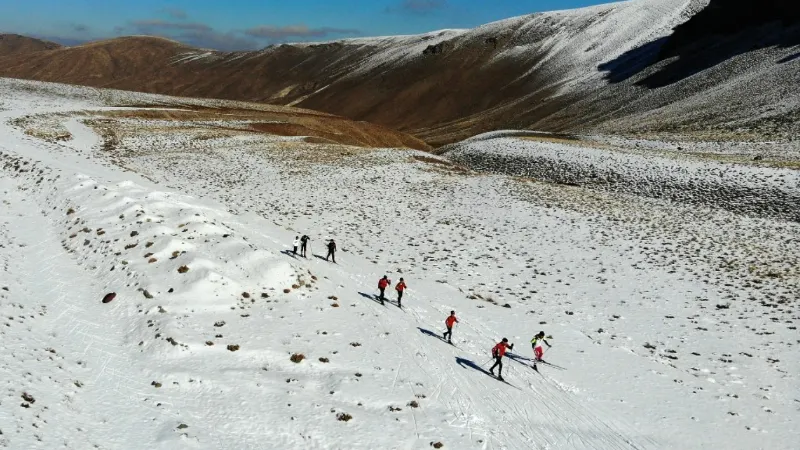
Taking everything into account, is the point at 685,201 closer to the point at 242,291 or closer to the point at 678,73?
the point at 242,291

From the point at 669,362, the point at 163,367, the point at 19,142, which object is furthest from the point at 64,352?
the point at 19,142

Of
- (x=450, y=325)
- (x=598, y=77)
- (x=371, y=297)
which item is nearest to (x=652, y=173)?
(x=371, y=297)

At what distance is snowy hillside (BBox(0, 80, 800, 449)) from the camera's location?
40.5 ft

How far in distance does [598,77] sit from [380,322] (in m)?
122

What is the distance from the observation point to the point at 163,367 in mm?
13805

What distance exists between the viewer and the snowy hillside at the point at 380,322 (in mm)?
12344

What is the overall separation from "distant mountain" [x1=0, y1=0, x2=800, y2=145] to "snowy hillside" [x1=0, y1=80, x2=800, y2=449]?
127 feet

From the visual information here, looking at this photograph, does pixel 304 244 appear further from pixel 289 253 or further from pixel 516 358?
pixel 516 358

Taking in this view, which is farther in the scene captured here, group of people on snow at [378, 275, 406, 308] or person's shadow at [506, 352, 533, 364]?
group of people on snow at [378, 275, 406, 308]

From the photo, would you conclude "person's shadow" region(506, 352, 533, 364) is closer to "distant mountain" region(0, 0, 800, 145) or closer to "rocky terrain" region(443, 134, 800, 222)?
"rocky terrain" region(443, 134, 800, 222)

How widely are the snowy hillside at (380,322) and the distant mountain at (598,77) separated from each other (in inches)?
1519

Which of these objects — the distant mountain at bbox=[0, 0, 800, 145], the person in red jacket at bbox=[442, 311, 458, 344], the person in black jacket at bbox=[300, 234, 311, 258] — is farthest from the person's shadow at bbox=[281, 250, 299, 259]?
the distant mountain at bbox=[0, 0, 800, 145]

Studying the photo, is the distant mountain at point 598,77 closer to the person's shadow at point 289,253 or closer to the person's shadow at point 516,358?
the person's shadow at point 516,358

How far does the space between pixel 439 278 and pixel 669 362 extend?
34.0ft
